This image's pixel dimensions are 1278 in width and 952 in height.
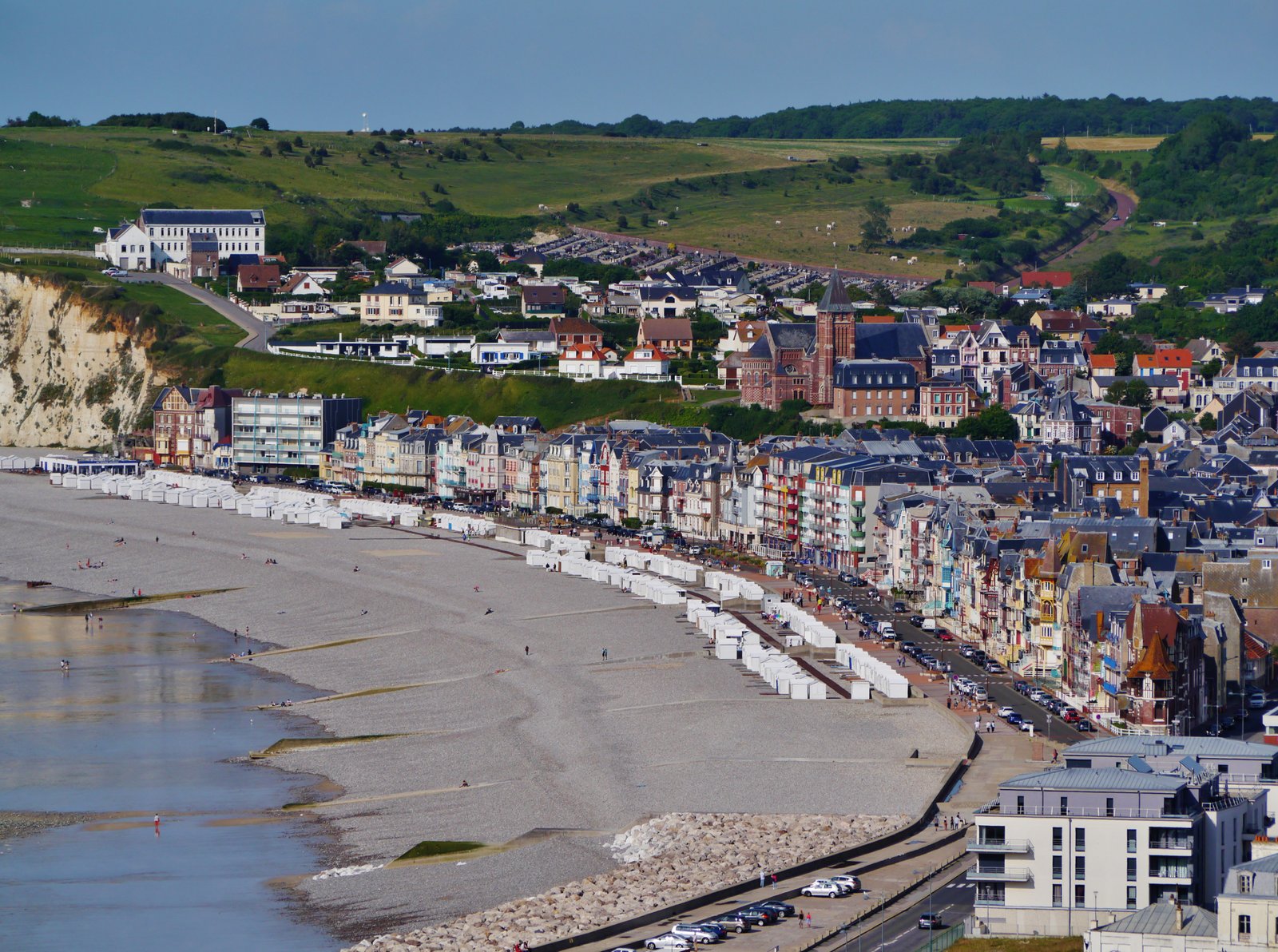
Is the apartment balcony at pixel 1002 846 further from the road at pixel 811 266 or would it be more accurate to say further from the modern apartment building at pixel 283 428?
the road at pixel 811 266

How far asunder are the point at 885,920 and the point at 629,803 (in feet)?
40.1

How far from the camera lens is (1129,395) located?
12688 centimetres

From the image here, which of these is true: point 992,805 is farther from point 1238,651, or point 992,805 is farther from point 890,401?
point 890,401

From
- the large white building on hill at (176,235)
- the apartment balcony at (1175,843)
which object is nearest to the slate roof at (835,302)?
the large white building on hill at (176,235)

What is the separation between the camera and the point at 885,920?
40.2 metres

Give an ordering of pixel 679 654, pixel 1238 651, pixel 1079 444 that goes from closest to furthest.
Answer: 1. pixel 1238 651
2. pixel 679 654
3. pixel 1079 444

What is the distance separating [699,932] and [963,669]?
3036cm

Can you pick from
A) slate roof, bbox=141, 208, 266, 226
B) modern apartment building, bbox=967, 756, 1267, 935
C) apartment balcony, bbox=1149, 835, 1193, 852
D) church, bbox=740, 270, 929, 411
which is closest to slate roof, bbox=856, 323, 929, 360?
church, bbox=740, 270, 929, 411

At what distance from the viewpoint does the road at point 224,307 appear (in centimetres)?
15846

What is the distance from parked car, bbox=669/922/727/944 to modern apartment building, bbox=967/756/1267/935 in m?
4.86

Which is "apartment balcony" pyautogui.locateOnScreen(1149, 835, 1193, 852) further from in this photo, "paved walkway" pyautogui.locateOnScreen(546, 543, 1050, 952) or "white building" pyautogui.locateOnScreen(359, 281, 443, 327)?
"white building" pyautogui.locateOnScreen(359, 281, 443, 327)

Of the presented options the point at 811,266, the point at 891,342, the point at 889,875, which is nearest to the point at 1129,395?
the point at 891,342

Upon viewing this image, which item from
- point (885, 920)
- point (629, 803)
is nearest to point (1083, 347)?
point (629, 803)

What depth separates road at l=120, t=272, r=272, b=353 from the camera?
158 m
